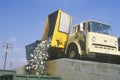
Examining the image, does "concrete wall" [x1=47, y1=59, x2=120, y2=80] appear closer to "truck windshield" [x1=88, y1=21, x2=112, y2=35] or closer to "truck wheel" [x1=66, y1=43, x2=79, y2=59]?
"truck wheel" [x1=66, y1=43, x2=79, y2=59]

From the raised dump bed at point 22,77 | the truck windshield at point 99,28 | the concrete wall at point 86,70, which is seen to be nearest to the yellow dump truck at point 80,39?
the truck windshield at point 99,28

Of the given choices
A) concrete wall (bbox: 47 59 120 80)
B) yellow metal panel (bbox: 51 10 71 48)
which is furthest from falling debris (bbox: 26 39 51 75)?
concrete wall (bbox: 47 59 120 80)

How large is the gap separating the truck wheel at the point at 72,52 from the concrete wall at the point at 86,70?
106 centimetres

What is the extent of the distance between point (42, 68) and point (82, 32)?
122 inches

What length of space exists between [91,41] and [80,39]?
805mm

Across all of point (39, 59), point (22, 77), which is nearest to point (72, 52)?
point (39, 59)

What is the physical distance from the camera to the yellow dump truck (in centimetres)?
1327

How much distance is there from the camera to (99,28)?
1420cm

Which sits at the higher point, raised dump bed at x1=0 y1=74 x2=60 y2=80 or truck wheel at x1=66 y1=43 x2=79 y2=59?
truck wheel at x1=66 y1=43 x2=79 y2=59

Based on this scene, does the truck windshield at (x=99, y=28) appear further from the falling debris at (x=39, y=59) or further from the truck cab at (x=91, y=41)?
the falling debris at (x=39, y=59)

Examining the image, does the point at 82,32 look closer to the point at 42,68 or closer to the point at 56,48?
the point at 56,48

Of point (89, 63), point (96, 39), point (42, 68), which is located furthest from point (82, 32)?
point (42, 68)

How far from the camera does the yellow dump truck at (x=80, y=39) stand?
1327 cm

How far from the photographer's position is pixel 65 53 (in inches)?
576
